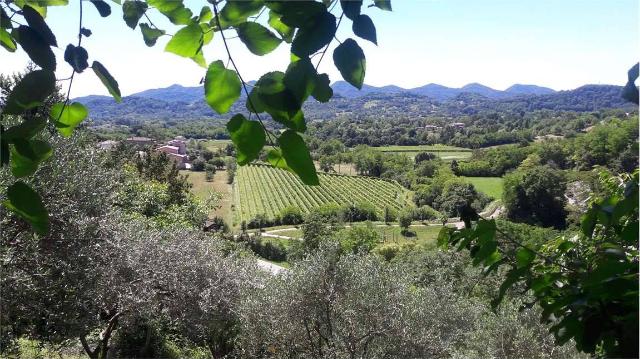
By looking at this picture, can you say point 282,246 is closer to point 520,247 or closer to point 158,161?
point 158,161

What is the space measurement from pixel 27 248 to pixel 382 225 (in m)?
51.3

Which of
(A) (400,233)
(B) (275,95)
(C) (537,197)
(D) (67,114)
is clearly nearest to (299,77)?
(B) (275,95)

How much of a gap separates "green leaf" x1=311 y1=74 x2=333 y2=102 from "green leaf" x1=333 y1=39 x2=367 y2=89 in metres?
0.02

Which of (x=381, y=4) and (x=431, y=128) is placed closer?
(x=381, y=4)

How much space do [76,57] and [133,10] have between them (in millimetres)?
197

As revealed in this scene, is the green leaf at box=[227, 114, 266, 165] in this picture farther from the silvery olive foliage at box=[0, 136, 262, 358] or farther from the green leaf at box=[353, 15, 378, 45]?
the silvery olive foliage at box=[0, 136, 262, 358]

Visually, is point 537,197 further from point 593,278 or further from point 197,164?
point 593,278

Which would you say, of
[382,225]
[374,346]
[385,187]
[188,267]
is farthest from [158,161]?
[385,187]

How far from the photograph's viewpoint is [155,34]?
2.60 feet

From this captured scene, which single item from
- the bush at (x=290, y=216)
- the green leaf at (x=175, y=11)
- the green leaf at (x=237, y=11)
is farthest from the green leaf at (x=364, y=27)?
the bush at (x=290, y=216)

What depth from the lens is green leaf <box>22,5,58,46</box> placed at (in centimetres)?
67

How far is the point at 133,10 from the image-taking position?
2.77 feet

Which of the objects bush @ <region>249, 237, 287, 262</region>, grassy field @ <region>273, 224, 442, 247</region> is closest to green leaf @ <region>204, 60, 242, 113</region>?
bush @ <region>249, 237, 287, 262</region>

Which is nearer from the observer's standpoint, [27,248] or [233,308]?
[27,248]
